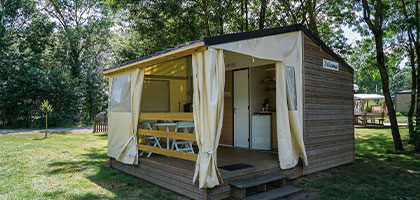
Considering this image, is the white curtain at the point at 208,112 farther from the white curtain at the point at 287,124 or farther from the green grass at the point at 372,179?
the green grass at the point at 372,179

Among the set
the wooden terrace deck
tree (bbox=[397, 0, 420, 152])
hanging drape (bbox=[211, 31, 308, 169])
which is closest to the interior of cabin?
the wooden terrace deck

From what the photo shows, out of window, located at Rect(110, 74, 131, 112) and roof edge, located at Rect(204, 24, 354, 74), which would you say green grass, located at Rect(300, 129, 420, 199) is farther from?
window, located at Rect(110, 74, 131, 112)

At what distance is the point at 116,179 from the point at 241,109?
321cm

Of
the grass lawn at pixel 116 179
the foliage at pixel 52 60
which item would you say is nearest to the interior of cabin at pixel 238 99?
the grass lawn at pixel 116 179

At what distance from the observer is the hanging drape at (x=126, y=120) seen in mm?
5483

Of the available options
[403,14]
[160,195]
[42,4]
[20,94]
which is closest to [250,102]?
[160,195]

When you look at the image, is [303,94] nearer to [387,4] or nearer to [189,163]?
[189,163]

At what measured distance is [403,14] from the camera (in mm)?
9547

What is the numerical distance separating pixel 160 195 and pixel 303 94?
3058mm

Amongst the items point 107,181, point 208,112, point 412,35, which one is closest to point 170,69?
point 107,181

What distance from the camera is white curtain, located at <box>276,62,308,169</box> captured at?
4961 mm

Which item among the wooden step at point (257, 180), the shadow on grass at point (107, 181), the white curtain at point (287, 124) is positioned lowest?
the shadow on grass at point (107, 181)

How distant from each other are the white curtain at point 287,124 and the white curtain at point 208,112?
4.65ft

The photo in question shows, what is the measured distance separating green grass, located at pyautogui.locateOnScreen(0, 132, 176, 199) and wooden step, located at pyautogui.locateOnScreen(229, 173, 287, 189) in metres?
1.02
